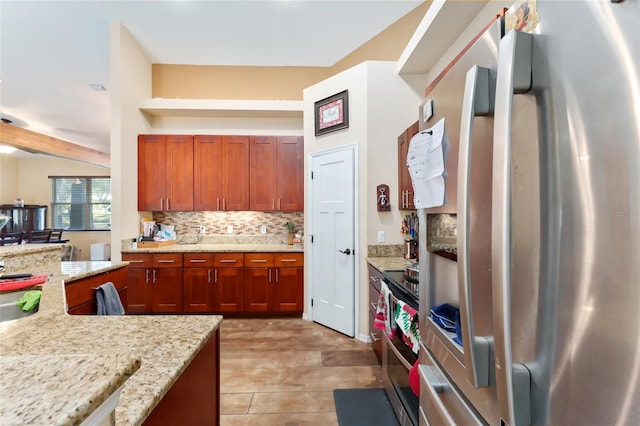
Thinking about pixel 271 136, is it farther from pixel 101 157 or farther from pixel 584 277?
pixel 101 157

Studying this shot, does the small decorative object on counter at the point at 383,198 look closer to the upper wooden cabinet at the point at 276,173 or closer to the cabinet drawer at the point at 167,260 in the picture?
the upper wooden cabinet at the point at 276,173

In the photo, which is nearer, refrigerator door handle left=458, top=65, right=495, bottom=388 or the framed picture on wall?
refrigerator door handle left=458, top=65, right=495, bottom=388

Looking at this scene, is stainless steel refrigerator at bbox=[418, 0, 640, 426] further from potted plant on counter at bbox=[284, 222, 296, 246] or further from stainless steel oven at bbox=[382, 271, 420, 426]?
potted plant on counter at bbox=[284, 222, 296, 246]

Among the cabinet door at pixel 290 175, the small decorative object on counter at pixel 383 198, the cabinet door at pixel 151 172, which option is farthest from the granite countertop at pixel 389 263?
the cabinet door at pixel 151 172

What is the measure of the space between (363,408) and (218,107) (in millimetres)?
4015

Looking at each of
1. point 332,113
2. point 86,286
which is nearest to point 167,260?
point 86,286

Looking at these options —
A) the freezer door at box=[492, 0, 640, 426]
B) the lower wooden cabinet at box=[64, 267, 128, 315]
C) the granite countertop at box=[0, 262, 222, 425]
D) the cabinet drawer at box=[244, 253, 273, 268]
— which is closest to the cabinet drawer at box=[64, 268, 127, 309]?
the lower wooden cabinet at box=[64, 267, 128, 315]

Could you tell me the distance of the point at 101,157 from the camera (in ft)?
25.6

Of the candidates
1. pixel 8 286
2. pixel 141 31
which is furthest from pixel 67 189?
pixel 8 286

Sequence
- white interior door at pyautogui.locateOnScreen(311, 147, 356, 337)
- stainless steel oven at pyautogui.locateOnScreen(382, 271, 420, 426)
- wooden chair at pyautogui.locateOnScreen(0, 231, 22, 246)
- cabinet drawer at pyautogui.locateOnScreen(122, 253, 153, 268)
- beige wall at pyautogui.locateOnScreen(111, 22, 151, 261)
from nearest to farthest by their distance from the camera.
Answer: stainless steel oven at pyautogui.locateOnScreen(382, 271, 420, 426)
white interior door at pyautogui.locateOnScreen(311, 147, 356, 337)
beige wall at pyautogui.locateOnScreen(111, 22, 151, 261)
cabinet drawer at pyautogui.locateOnScreen(122, 253, 153, 268)
wooden chair at pyautogui.locateOnScreen(0, 231, 22, 246)

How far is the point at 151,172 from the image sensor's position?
3926mm

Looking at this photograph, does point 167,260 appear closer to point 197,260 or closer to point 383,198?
point 197,260

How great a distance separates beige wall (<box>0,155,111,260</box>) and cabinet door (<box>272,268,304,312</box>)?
24.2 ft

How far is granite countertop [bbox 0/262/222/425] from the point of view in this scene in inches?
15.5
